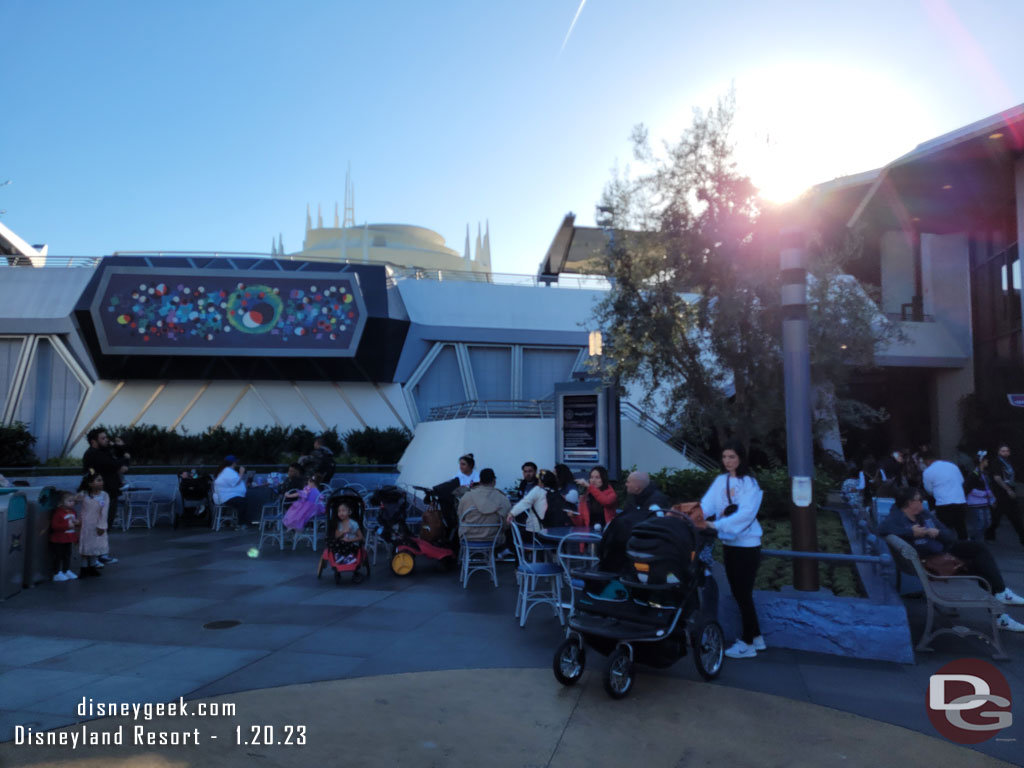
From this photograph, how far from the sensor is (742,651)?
5871 millimetres

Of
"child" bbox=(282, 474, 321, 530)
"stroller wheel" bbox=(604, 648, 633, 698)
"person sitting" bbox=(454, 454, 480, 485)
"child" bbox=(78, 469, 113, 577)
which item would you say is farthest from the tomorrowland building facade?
"stroller wheel" bbox=(604, 648, 633, 698)

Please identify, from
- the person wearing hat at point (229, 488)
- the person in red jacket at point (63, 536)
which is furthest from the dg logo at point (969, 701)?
the person wearing hat at point (229, 488)

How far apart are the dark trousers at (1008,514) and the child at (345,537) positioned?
414 inches

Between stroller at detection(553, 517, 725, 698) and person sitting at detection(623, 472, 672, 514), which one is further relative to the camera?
person sitting at detection(623, 472, 672, 514)

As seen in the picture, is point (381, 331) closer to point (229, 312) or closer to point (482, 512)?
point (229, 312)

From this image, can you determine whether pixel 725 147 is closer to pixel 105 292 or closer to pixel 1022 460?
pixel 1022 460

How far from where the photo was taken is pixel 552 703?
489 centimetres

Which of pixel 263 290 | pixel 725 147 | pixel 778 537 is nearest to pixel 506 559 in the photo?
pixel 778 537

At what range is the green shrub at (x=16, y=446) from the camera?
22.4 meters

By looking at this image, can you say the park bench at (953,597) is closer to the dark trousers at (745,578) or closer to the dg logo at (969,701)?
the dg logo at (969,701)

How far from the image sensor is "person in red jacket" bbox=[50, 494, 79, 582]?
369 inches

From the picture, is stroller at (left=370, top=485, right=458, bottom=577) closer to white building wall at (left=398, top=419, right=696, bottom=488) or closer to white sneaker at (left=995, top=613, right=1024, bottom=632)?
white building wall at (left=398, top=419, right=696, bottom=488)

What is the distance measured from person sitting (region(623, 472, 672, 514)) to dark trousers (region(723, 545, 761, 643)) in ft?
2.31

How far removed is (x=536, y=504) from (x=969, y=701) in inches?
177
